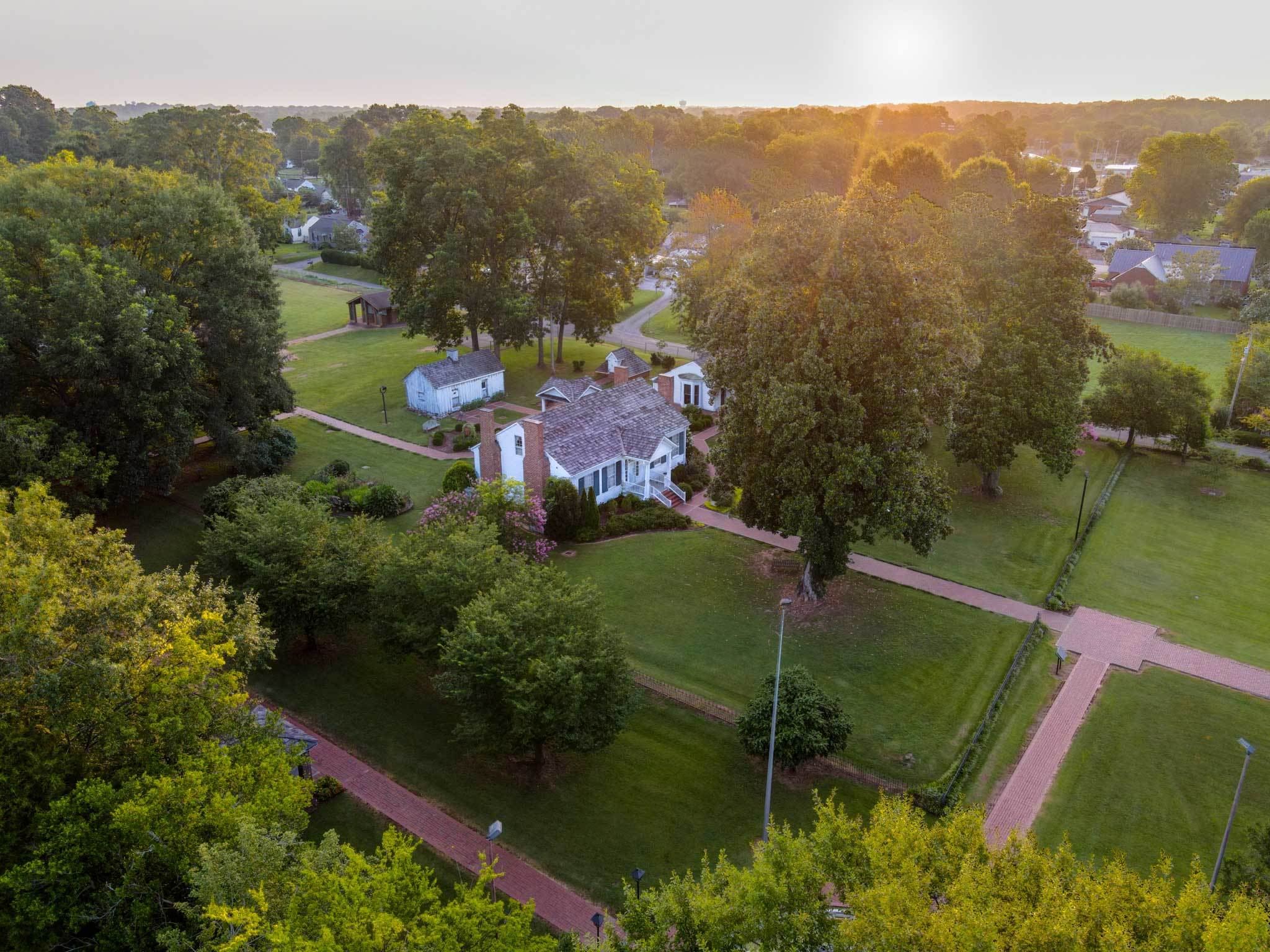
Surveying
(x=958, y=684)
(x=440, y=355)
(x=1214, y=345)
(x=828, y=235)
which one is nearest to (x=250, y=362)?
(x=440, y=355)

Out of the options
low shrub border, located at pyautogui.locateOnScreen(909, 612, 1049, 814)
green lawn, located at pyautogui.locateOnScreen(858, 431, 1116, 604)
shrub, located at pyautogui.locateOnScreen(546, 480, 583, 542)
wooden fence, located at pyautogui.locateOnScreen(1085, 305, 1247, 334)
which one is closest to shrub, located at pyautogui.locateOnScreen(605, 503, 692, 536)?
shrub, located at pyautogui.locateOnScreen(546, 480, 583, 542)

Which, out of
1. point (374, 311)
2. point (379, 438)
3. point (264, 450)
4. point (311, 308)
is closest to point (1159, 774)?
point (264, 450)

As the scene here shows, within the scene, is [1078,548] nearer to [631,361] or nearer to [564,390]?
[564,390]

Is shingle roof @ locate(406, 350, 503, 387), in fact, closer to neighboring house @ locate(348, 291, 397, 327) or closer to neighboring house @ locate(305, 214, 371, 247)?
neighboring house @ locate(348, 291, 397, 327)

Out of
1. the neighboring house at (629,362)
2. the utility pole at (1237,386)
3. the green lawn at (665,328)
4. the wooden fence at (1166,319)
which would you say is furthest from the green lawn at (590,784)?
the wooden fence at (1166,319)

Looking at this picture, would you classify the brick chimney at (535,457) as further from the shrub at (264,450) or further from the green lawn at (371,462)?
the shrub at (264,450)

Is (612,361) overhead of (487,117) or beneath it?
beneath

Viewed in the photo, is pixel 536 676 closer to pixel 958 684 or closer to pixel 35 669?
pixel 35 669
